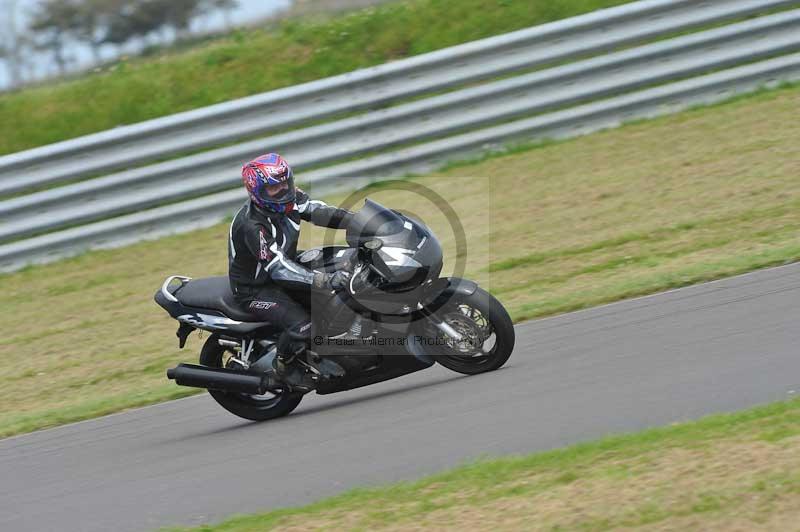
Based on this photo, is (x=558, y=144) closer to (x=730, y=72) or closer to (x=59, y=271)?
(x=730, y=72)

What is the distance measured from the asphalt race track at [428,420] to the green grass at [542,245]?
74 cm

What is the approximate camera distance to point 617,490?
16.9ft

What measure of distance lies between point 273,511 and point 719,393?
2.57m

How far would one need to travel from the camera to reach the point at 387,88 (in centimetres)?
1287

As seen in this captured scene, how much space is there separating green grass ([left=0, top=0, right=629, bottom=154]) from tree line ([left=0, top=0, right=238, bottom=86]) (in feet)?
1.16

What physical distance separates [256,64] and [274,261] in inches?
293

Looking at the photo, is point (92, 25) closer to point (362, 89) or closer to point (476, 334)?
point (362, 89)

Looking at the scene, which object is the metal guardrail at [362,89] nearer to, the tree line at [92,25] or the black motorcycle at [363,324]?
the tree line at [92,25]

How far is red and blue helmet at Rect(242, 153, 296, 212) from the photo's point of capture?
747 centimetres

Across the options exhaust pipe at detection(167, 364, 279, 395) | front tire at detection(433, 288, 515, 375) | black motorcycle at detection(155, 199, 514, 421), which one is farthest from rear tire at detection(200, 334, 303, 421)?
front tire at detection(433, 288, 515, 375)

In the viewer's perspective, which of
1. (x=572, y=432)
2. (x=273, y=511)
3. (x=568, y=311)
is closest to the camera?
(x=273, y=511)

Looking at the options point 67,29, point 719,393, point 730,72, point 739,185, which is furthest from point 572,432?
point 67,29

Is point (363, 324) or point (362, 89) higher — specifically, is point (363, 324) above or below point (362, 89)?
below

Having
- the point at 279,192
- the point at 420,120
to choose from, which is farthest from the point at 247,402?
the point at 420,120
